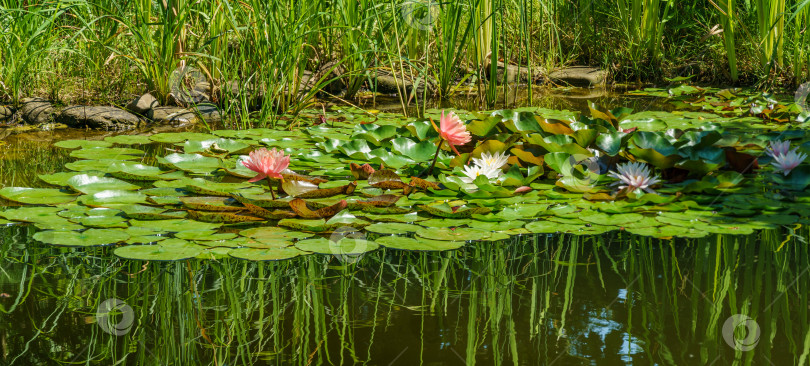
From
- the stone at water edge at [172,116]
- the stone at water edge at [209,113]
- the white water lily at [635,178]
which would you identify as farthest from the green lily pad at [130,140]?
the white water lily at [635,178]

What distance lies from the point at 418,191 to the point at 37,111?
8.29 ft

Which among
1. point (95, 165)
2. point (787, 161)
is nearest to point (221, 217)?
point (95, 165)

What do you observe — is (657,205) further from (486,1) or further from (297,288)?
(486,1)

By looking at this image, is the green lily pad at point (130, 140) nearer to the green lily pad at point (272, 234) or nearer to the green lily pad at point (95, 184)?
the green lily pad at point (95, 184)

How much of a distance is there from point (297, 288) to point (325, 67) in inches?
134

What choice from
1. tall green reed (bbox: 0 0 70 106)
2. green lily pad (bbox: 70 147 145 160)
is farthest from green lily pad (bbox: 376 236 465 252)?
tall green reed (bbox: 0 0 70 106)

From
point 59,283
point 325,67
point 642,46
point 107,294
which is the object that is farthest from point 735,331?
point 642,46

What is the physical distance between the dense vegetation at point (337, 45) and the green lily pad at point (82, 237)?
1.48 metres

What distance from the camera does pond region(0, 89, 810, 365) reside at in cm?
125

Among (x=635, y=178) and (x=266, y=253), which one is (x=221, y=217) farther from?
(x=635, y=178)

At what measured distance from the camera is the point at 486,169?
91.1 inches

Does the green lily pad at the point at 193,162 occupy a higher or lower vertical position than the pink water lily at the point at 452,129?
lower

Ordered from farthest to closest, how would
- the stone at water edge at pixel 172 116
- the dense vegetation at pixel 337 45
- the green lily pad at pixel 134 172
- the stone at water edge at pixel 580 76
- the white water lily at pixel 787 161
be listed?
the stone at water edge at pixel 580 76
the stone at water edge at pixel 172 116
the dense vegetation at pixel 337 45
the green lily pad at pixel 134 172
the white water lily at pixel 787 161

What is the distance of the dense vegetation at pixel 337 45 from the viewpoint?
3.57 m
